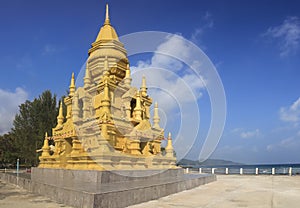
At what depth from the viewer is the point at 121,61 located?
1875 centimetres

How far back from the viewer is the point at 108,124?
14.2 m

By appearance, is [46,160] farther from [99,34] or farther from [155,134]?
[99,34]

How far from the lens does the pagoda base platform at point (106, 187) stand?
24.0ft

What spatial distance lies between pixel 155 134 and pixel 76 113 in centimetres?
570

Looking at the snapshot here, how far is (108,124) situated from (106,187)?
18.7ft

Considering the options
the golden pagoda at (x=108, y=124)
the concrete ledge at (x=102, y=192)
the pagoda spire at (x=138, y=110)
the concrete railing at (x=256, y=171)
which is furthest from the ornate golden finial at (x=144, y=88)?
the concrete railing at (x=256, y=171)

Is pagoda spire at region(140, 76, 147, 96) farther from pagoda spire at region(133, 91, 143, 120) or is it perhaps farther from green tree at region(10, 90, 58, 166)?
green tree at region(10, 90, 58, 166)

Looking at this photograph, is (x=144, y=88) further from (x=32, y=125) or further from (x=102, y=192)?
(x=32, y=125)

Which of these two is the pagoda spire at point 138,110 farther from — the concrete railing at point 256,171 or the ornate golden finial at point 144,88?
the concrete railing at point 256,171

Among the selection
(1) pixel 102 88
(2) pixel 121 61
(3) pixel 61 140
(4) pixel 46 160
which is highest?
(2) pixel 121 61

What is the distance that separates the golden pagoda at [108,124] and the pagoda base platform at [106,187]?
0.73 meters

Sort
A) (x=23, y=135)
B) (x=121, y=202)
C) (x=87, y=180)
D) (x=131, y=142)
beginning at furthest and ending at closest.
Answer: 1. (x=23, y=135)
2. (x=131, y=142)
3. (x=87, y=180)
4. (x=121, y=202)

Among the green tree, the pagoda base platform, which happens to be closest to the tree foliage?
the green tree

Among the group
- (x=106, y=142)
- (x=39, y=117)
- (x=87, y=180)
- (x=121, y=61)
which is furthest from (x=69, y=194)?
(x=39, y=117)
